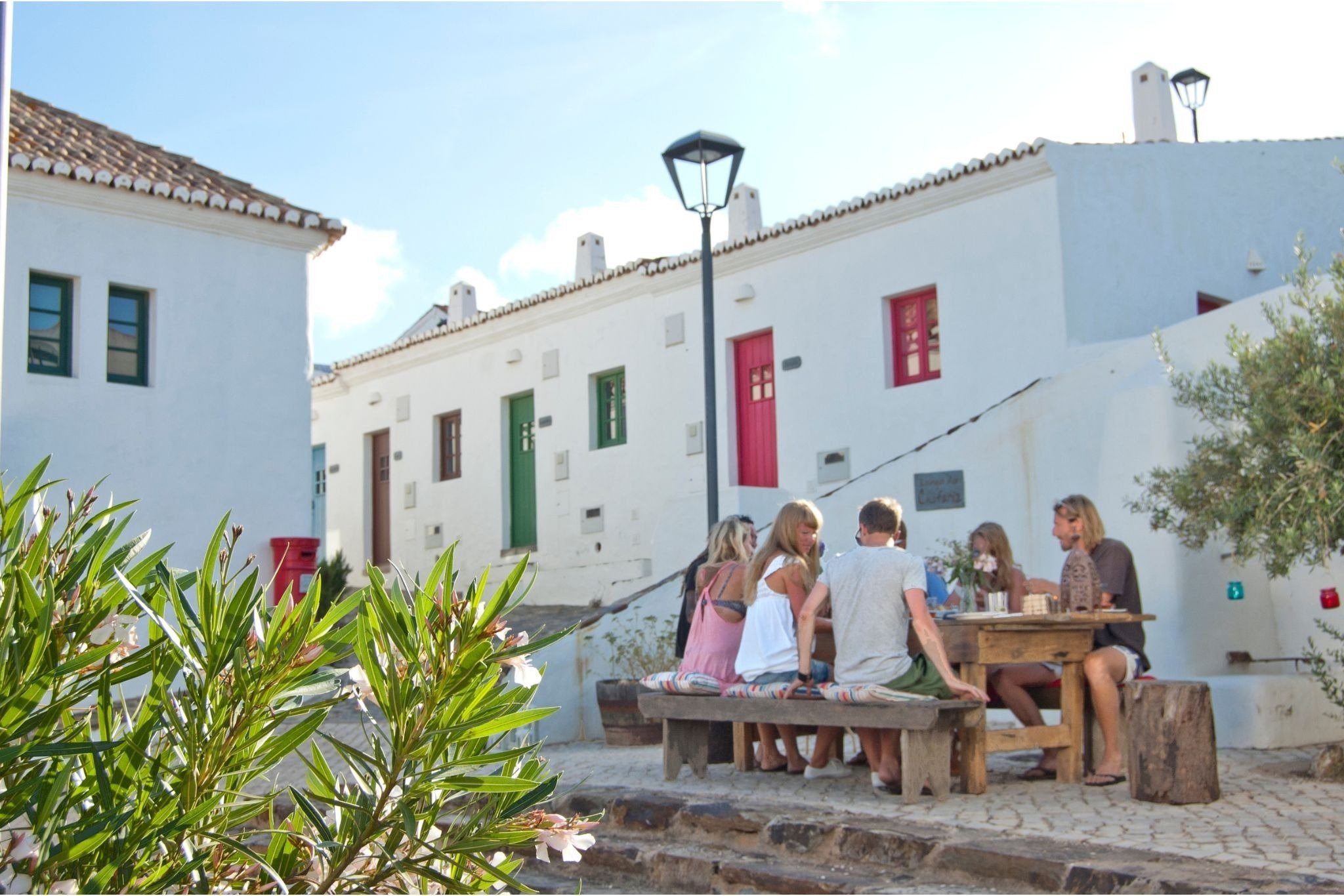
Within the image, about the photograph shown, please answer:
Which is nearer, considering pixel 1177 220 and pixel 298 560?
pixel 298 560

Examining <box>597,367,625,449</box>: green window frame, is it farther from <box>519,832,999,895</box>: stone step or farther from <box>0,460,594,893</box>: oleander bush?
<box>0,460,594,893</box>: oleander bush

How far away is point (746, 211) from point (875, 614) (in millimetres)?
11117

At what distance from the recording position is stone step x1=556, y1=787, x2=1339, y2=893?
4273 millimetres

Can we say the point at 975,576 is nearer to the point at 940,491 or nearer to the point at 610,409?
the point at 940,491

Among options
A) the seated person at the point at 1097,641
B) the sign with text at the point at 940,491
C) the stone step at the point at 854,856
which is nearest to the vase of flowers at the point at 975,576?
the seated person at the point at 1097,641

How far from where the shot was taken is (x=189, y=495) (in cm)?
1294

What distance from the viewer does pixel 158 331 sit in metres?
13.0

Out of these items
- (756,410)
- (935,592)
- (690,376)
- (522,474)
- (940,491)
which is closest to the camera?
(935,592)

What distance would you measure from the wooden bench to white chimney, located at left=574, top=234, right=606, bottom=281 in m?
Result: 12.9

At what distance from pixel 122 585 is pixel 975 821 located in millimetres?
4450

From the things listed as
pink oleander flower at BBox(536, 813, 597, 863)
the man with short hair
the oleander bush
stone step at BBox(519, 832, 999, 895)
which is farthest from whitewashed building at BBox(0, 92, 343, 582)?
pink oleander flower at BBox(536, 813, 597, 863)

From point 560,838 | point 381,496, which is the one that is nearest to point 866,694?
point 560,838

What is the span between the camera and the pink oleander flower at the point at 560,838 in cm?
197

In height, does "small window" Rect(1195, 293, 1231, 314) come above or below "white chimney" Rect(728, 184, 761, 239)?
below
